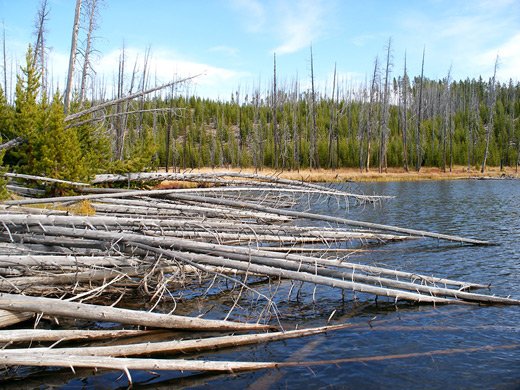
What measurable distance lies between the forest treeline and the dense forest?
6 cm

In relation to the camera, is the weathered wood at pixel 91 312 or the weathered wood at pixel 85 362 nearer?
the weathered wood at pixel 85 362

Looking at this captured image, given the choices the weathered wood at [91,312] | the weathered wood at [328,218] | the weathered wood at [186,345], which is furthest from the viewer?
the weathered wood at [328,218]

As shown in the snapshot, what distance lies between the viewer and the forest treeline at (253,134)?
12125mm

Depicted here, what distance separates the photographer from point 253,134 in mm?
60438

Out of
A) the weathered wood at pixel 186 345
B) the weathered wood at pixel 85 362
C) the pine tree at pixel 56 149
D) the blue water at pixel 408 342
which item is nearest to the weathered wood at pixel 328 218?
the blue water at pixel 408 342

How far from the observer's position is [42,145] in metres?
11.6

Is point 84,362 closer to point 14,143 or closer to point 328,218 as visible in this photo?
point 328,218

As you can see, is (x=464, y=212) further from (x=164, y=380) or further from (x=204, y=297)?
(x=164, y=380)

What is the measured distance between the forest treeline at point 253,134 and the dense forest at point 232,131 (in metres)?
0.06

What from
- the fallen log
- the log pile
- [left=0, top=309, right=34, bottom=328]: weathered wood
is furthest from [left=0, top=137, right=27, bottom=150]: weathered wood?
the fallen log

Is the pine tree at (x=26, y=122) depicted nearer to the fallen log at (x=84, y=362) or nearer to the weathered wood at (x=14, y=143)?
the weathered wood at (x=14, y=143)

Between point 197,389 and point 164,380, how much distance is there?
434mm

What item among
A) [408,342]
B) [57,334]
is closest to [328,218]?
[408,342]

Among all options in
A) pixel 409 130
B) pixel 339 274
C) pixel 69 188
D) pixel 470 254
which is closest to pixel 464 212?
pixel 470 254
